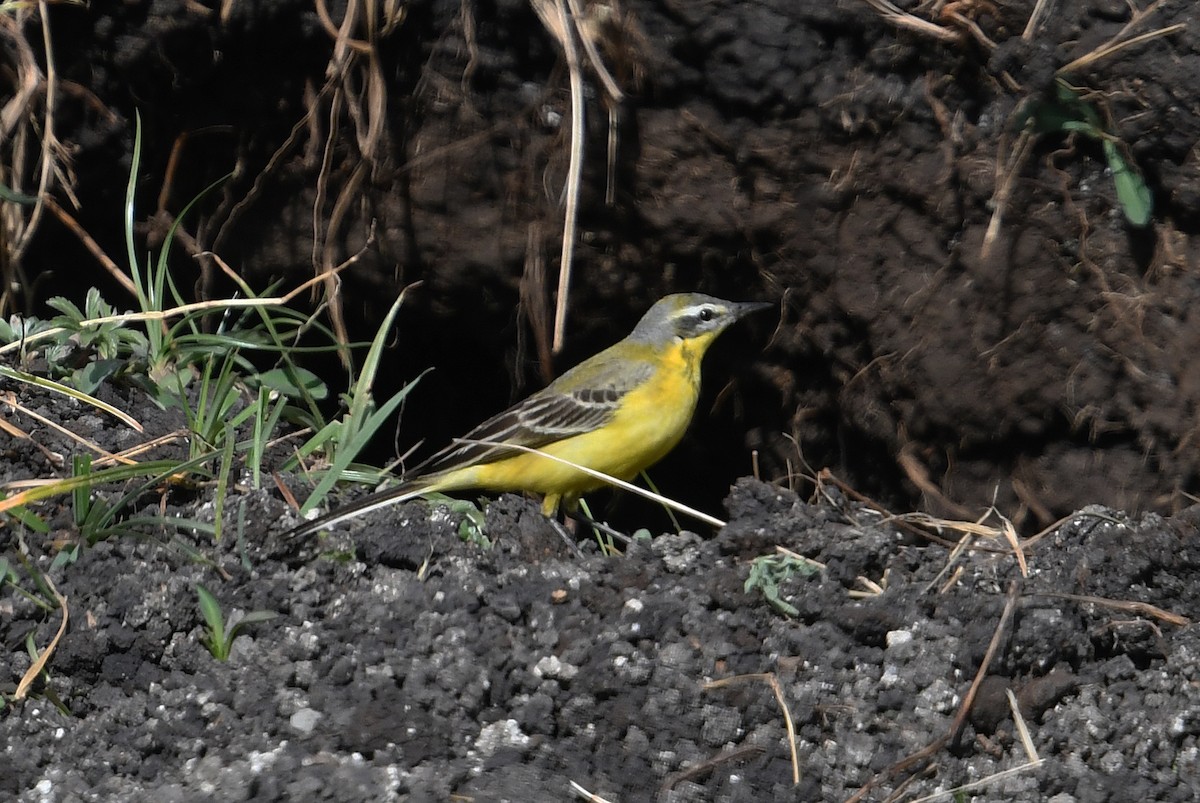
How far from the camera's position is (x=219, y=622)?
3994 millimetres

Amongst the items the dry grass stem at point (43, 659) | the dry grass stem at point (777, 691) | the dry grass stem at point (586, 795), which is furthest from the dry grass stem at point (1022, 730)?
the dry grass stem at point (43, 659)

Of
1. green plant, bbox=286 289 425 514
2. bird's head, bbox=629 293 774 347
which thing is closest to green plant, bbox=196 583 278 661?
green plant, bbox=286 289 425 514

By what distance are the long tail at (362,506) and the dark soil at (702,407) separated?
0.07 m

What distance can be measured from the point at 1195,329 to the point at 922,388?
47.9 inches

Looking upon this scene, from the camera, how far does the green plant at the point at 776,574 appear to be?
13.4 feet

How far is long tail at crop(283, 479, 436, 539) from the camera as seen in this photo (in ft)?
14.5

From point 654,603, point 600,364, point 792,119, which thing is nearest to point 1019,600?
point 654,603

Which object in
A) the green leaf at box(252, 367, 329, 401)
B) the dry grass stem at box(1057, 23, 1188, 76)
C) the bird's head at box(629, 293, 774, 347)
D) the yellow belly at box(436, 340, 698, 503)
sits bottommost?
the yellow belly at box(436, 340, 698, 503)

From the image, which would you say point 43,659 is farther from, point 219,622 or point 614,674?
point 614,674

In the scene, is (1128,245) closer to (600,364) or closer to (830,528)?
(830,528)

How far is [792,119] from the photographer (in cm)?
556

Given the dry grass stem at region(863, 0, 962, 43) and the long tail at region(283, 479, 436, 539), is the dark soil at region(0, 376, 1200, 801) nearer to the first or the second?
the long tail at region(283, 479, 436, 539)

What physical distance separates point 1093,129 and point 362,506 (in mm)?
3250

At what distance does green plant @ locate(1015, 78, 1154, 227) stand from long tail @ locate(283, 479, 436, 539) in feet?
9.50
